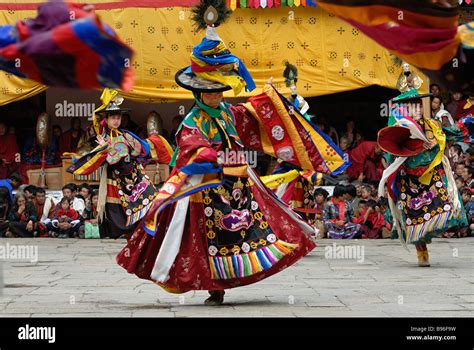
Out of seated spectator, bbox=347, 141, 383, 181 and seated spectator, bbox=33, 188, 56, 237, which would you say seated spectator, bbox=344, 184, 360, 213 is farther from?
seated spectator, bbox=33, 188, 56, 237

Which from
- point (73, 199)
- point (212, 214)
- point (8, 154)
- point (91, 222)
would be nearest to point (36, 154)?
point (8, 154)

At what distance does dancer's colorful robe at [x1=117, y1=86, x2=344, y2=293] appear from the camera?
7.41 m

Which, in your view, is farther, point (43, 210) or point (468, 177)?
point (43, 210)

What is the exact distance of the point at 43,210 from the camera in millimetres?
15586

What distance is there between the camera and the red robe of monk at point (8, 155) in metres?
16.8

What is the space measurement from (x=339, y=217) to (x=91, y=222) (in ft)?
10.6

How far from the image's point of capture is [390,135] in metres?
10.4

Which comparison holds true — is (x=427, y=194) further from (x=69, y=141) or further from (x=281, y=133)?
(x=69, y=141)

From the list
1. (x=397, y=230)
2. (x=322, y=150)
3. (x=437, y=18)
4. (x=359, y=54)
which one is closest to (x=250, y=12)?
(x=359, y=54)

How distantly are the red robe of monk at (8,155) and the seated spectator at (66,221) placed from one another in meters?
1.72

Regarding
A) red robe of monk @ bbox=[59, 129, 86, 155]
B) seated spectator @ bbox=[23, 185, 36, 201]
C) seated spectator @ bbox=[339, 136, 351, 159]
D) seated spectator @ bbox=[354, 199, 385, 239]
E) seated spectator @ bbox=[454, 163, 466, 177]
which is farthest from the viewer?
red robe of monk @ bbox=[59, 129, 86, 155]

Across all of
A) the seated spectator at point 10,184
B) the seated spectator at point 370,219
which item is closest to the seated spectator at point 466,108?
the seated spectator at point 370,219

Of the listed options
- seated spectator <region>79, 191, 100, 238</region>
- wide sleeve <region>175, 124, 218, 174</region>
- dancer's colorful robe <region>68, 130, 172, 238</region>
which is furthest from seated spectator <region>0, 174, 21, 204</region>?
wide sleeve <region>175, 124, 218, 174</region>

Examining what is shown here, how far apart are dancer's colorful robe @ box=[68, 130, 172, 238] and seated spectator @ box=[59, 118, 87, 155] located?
453 centimetres
